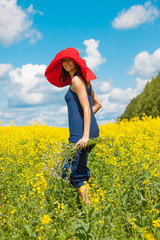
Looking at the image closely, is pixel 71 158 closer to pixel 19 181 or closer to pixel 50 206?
pixel 50 206

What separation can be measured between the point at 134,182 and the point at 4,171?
245 cm

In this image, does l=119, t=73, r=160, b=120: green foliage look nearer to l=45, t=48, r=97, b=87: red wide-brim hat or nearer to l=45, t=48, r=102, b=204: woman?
l=45, t=48, r=97, b=87: red wide-brim hat

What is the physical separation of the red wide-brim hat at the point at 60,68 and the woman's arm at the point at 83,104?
0.17 metres

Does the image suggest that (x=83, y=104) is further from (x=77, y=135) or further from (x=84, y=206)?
(x=84, y=206)

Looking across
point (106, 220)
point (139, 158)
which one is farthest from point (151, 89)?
point (106, 220)

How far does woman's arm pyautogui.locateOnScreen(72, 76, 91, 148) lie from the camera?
3173 mm

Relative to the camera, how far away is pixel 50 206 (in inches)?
132

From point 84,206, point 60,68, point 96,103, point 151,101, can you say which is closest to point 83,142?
point 84,206

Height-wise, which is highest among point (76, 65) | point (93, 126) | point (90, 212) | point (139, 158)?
point (76, 65)

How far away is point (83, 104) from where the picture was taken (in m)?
3.24

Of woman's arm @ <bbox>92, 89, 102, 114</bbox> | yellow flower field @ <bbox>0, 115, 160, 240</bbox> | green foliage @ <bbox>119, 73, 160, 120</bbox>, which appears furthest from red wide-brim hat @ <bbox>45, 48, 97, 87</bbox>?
green foliage @ <bbox>119, 73, 160, 120</bbox>

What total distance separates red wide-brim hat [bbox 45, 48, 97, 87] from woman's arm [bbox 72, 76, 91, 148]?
0.17 metres

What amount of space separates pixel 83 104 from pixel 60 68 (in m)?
0.91

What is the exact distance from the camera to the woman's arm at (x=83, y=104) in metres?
3.17
